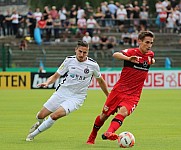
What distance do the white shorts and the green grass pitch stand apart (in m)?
0.66

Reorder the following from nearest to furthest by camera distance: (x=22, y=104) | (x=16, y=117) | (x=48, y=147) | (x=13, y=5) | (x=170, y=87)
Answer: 1. (x=48, y=147)
2. (x=16, y=117)
3. (x=22, y=104)
4. (x=170, y=87)
5. (x=13, y=5)

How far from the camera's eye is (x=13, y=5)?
191ft

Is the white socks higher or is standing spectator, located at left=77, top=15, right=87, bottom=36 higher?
the white socks

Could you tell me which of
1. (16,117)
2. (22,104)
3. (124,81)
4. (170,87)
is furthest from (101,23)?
(124,81)

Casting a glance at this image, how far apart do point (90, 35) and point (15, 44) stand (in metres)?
4.75

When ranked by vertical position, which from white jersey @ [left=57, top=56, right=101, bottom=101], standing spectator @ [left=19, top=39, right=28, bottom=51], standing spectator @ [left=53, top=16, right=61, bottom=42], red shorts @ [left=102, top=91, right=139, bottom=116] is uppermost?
white jersey @ [left=57, top=56, right=101, bottom=101]

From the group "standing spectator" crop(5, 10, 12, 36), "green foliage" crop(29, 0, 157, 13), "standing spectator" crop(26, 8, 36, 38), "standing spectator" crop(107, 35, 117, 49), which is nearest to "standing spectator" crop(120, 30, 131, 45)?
"standing spectator" crop(107, 35, 117, 49)

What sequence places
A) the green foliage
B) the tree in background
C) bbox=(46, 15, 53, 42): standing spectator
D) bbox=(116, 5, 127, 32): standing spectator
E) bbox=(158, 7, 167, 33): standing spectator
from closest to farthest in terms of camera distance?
bbox=(46, 15, 53, 42): standing spectator, bbox=(158, 7, 167, 33): standing spectator, bbox=(116, 5, 127, 32): standing spectator, the tree in background, the green foliage

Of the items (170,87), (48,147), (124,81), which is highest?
(124,81)

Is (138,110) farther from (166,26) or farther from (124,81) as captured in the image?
(166,26)

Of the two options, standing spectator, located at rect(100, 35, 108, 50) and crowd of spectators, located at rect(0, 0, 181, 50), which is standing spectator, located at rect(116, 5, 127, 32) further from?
standing spectator, located at rect(100, 35, 108, 50)

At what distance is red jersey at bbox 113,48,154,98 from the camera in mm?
13109

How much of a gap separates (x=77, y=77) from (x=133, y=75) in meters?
1.24

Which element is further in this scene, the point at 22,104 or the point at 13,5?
the point at 13,5
